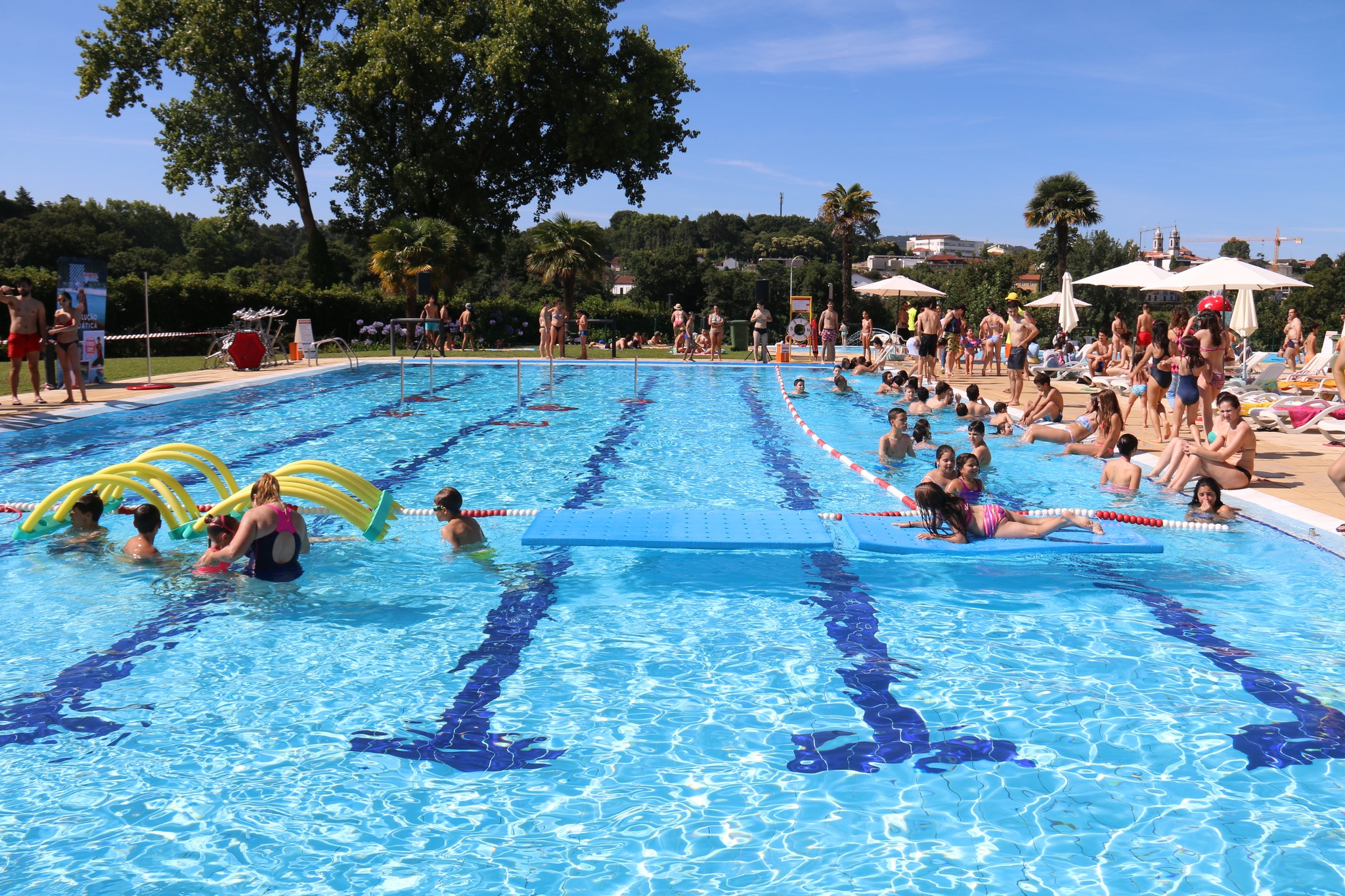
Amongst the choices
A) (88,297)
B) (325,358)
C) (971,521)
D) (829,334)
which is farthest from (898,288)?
(971,521)

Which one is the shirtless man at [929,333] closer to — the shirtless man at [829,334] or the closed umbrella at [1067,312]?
the closed umbrella at [1067,312]

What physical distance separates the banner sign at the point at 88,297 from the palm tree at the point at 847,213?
2943 centimetres

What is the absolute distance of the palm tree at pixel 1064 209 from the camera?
42.2 m

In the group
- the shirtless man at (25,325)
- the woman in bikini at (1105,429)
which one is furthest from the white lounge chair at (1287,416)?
the shirtless man at (25,325)

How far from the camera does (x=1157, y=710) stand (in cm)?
465

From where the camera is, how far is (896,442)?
424 inches

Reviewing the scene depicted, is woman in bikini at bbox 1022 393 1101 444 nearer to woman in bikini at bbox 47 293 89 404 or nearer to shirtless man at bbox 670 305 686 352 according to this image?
woman in bikini at bbox 47 293 89 404

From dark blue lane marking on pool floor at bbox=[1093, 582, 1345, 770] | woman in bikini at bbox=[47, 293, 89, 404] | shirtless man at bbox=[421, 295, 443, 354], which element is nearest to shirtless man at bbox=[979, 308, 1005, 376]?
shirtless man at bbox=[421, 295, 443, 354]

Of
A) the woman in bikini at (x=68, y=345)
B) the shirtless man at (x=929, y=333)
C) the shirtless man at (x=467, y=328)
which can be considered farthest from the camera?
the shirtless man at (x=467, y=328)

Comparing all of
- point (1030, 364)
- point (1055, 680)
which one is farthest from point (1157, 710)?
point (1030, 364)

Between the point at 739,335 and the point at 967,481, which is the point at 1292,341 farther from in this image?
the point at 967,481

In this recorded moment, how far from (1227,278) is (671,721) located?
1608 cm

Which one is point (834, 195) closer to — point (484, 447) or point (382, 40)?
point (382, 40)

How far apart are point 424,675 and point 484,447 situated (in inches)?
278
